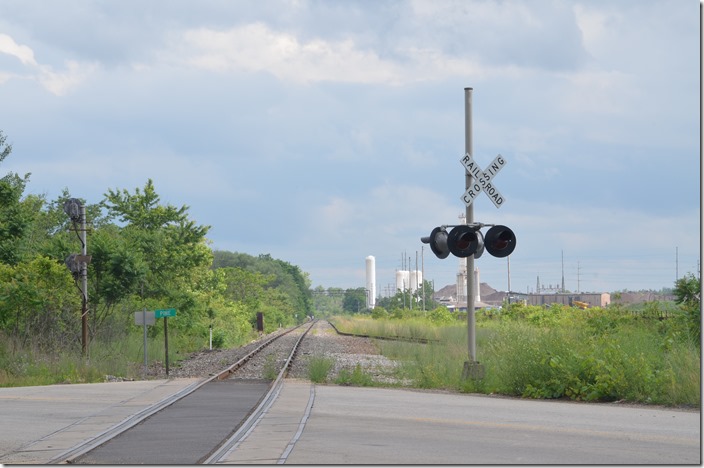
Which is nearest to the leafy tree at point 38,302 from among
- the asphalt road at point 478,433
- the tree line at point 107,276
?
the tree line at point 107,276

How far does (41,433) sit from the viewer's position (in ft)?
51.9

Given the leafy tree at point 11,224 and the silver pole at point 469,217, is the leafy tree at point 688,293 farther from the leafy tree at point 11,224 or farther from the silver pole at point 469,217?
the leafy tree at point 11,224

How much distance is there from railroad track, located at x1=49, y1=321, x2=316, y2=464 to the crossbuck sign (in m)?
6.53

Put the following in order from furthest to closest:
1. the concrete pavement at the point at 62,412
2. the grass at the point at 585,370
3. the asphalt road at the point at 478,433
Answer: the grass at the point at 585,370, the concrete pavement at the point at 62,412, the asphalt road at the point at 478,433

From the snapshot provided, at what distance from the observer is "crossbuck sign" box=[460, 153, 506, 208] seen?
2173 cm

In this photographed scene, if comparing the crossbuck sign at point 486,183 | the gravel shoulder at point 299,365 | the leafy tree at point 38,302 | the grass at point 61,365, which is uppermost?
the crossbuck sign at point 486,183

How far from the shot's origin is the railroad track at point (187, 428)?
13.1m

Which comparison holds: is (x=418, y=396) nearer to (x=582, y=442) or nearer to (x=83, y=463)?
(x=582, y=442)

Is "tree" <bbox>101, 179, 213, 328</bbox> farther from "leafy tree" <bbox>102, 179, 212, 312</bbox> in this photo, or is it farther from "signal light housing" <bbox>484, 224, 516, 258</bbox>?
"signal light housing" <bbox>484, 224, 516, 258</bbox>

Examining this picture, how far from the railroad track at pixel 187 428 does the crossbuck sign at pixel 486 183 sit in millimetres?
6532

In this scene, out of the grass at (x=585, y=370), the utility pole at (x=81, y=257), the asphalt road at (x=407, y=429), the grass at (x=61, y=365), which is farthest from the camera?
the utility pole at (x=81, y=257)

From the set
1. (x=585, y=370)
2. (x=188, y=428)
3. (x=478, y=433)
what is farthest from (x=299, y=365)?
(x=478, y=433)

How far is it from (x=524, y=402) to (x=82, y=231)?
18.0 meters

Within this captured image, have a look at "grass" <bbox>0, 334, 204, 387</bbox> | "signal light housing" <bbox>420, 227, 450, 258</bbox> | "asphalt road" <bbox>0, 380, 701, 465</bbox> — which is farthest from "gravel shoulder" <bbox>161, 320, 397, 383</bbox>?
"asphalt road" <bbox>0, 380, 701, 465</bbox>
